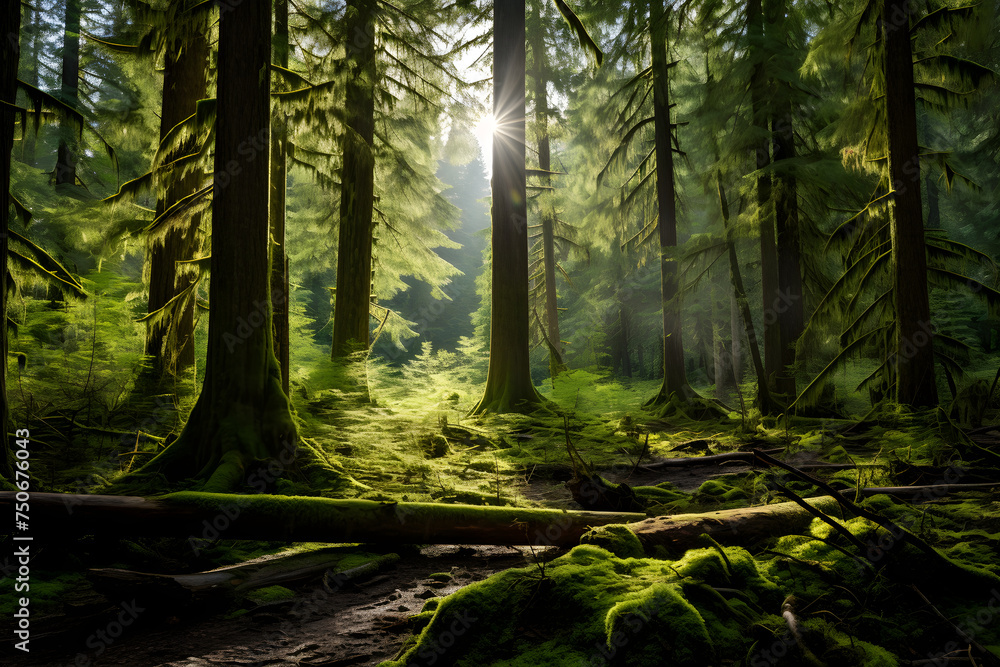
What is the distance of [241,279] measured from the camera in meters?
5.63

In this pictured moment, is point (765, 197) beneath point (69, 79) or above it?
beneath

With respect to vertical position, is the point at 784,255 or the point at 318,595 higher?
the point at 784,255

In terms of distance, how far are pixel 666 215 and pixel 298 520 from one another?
12184 millimetres

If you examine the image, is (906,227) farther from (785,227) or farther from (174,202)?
(174,202)

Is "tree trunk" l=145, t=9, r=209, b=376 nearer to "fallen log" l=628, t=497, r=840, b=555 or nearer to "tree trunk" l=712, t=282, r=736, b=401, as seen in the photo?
"fallen log" l=628, t=497, r=840, b=555

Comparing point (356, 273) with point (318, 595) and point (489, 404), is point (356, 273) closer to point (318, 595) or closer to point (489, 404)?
point (489, 404)

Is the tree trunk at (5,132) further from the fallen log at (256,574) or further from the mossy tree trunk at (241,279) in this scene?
the fallen log at (256,574)

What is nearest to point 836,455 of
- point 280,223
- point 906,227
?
point 906,227

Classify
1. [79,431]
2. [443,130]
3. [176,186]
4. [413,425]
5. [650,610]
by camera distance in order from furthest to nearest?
[443,130], [176,186], [413,425], [79,431], [650,610]

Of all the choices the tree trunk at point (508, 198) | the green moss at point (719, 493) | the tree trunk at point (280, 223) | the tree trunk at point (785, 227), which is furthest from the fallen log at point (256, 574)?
the tree trunk at point (785, 227)

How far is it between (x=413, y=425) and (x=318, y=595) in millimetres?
4575

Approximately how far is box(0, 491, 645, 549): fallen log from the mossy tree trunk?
1610 millimetres

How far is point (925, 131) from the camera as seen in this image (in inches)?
980

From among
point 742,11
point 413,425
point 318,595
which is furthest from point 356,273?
point 742,11
